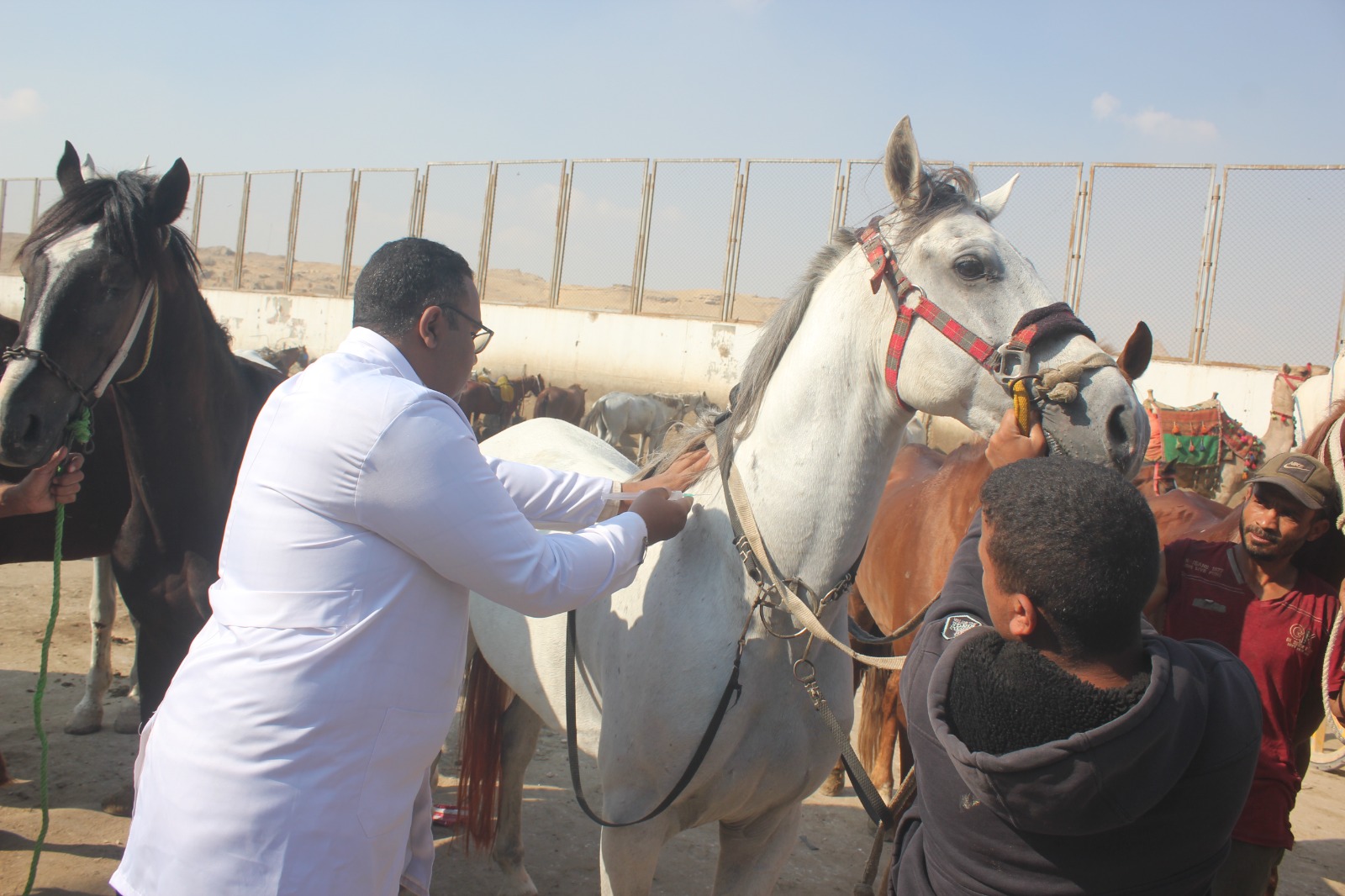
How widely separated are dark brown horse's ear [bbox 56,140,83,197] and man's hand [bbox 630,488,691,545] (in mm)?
2439

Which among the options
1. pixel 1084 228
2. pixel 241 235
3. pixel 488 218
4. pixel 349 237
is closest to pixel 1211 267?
pixel 1084 228

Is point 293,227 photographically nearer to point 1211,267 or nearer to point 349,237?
point 349,237

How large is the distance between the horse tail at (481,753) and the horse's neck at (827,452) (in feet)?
5.45

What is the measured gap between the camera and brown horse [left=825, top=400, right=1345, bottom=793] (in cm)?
352

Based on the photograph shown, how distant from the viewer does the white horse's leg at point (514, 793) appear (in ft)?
10.3

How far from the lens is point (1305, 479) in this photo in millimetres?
2250

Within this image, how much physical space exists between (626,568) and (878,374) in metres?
0.76

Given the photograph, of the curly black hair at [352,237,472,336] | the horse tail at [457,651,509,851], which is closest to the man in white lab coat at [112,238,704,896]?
the curly black hair at [352,237,472,336]

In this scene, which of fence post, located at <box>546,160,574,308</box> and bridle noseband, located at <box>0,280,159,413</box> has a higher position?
fence post, located at <box>546,160,574,308</box>

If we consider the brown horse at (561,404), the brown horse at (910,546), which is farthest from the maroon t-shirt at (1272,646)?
the brown horse at (561,404)

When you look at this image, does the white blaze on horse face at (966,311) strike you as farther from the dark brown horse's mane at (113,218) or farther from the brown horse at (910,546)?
the dark brown horse's mane at (113,218)

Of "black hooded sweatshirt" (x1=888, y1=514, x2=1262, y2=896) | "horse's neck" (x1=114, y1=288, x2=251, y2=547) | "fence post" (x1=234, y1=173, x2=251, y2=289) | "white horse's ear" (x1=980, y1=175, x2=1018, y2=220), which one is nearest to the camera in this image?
"black hooded sweatshirt" (x1=888, y1=514, x2=1262, y2=896)

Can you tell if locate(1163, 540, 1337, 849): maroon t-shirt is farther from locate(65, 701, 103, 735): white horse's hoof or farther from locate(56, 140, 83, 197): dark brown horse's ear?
locate(65, 701, 103, 735): white horse's hoof

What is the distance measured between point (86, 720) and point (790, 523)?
13.6 feet
